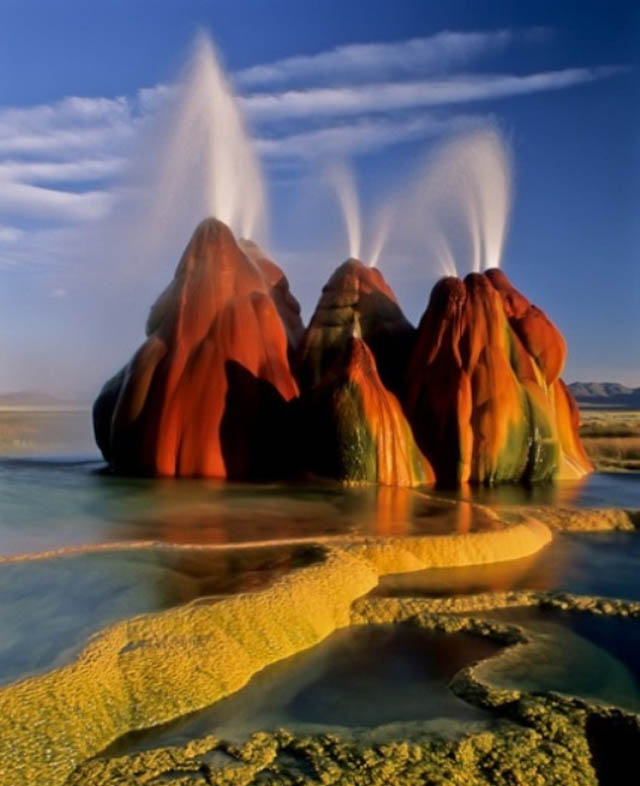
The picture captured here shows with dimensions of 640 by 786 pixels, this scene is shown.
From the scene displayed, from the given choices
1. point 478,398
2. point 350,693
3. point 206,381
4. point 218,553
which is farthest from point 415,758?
point 478,398

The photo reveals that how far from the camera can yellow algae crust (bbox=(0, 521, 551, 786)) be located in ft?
13.5

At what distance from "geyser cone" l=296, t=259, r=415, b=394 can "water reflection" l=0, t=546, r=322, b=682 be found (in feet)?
38.4

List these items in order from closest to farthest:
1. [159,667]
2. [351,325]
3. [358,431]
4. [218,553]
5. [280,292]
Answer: [159,667] → [218,553] → [358,431] → [351,325] → [280,292]

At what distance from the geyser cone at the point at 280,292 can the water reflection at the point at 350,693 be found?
665 inches

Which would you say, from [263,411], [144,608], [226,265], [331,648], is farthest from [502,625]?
[226,265]

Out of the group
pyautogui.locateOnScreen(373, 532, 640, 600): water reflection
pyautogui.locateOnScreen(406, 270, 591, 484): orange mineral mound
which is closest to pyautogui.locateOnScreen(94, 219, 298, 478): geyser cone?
pyautogui.locateOnScreen(406, 270, 591, 484): orange mineral mound

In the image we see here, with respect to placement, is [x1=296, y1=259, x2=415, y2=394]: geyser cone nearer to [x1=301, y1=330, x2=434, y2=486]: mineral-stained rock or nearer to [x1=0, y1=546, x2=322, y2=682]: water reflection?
[x1=301, y1=330, x2=434, y2=486]: mineral-stained rock

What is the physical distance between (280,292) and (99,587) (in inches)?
683

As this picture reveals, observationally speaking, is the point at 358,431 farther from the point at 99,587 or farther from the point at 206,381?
the point at 99,587

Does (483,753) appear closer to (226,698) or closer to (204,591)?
(226,698)

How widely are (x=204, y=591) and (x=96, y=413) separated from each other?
13.1 metres

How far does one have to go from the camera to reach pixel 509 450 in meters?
17.3

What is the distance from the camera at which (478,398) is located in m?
17.5

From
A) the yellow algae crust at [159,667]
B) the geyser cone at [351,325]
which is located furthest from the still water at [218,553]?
the geyser cone at [351,325]
